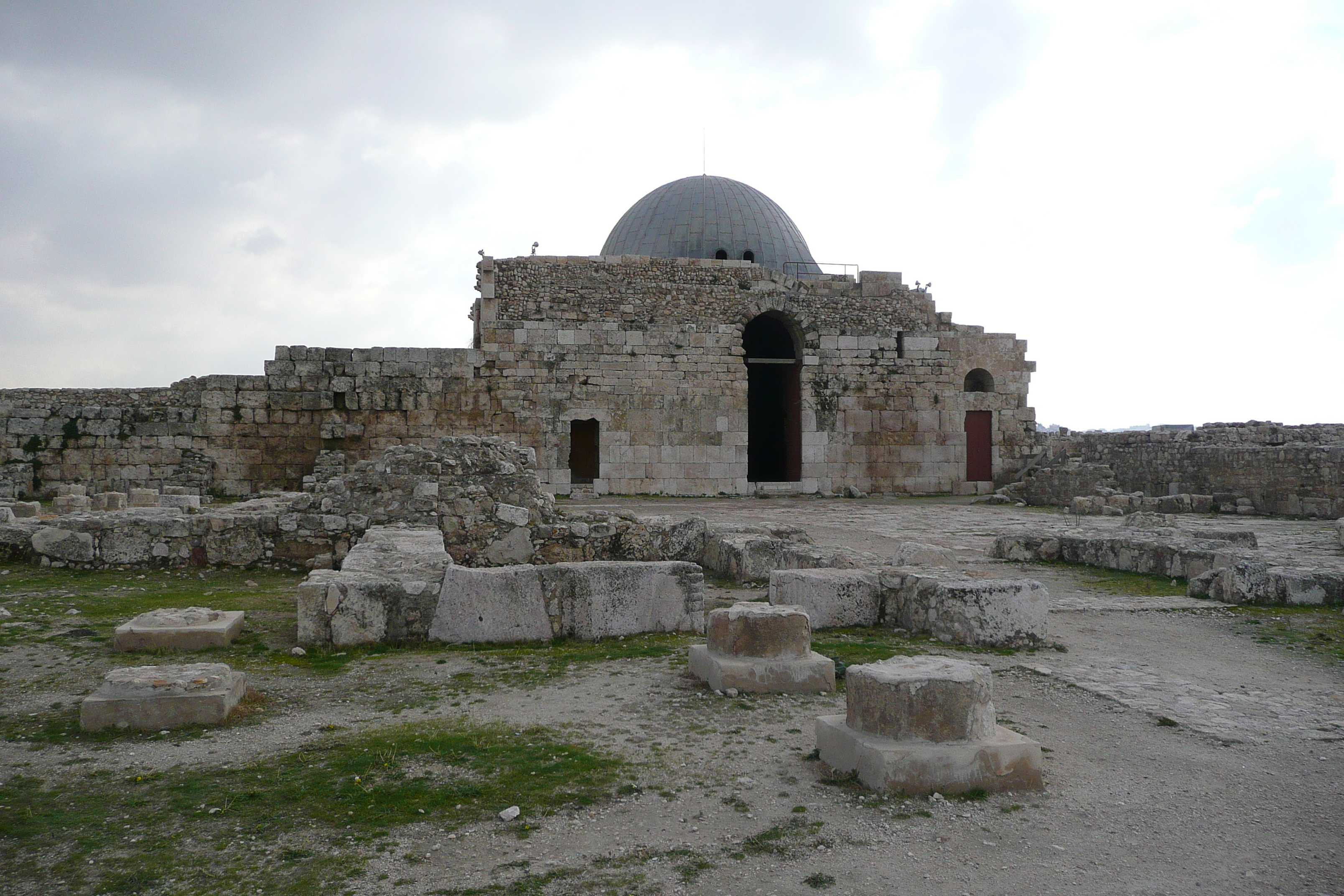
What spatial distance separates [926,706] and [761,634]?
1586mm

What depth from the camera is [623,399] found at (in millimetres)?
20891

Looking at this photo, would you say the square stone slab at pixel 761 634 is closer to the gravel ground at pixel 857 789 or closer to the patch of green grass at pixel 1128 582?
the gravel ground at pixel 857 789

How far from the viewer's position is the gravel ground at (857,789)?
319 cm

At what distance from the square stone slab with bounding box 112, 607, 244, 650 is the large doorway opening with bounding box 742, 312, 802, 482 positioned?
16.5m

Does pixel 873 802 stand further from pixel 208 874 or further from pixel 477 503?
pixel 477 503

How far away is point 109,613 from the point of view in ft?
23.3

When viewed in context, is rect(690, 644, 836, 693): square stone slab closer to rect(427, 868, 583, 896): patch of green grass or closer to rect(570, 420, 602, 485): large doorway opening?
rect(427, 868, 583, 896): patch of green grass

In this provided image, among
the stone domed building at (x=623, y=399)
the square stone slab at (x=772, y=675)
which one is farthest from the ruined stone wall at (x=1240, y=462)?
the square stone slab at (x=772, y=675)

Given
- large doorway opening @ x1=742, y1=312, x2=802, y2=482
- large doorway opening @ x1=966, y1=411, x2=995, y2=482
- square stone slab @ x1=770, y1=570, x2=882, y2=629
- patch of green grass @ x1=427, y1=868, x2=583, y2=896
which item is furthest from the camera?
large doorway opening @ x1=966, y1=411, x2=995, y2=482

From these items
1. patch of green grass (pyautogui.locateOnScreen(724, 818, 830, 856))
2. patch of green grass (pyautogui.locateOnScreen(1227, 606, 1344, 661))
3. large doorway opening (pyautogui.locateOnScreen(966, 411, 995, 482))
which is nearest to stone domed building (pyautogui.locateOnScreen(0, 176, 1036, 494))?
large doorway opening (pyautogui.locateOnScreen(966, 411, 995, 482))

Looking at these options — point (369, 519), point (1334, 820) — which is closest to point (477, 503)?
point (369, 519)

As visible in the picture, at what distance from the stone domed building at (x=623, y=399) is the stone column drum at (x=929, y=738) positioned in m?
16.0

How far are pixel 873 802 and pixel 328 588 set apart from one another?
4278 mm

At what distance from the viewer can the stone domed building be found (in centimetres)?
1839
